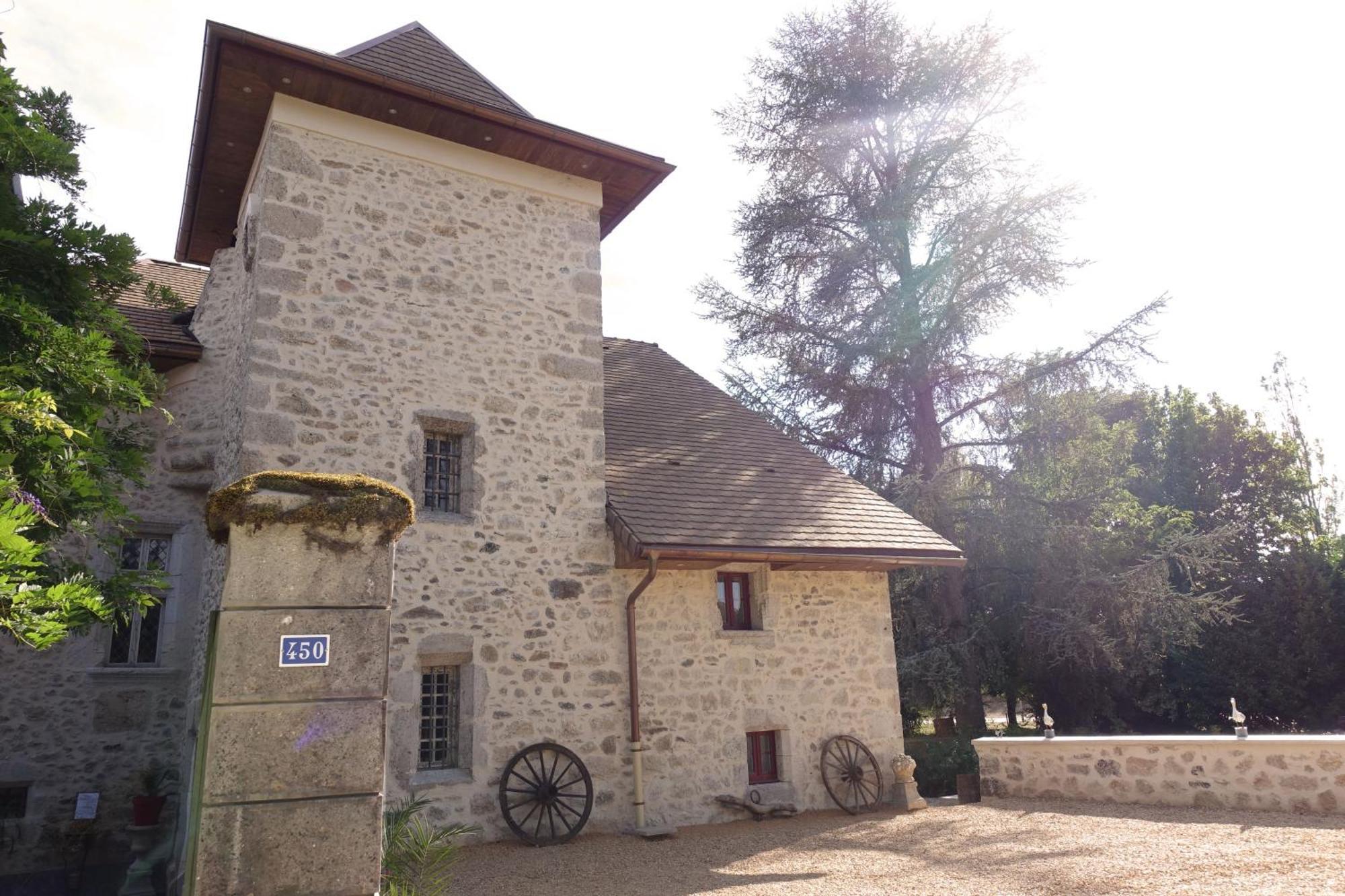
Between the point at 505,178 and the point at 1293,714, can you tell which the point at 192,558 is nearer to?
the point at 505,178

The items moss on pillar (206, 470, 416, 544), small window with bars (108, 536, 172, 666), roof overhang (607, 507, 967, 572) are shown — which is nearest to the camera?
moss on pillar (206, 470, 416, 544)

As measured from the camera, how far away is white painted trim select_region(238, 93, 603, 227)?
8508mm

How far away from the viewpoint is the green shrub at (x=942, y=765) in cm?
1301

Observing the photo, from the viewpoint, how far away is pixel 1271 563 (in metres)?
19.0

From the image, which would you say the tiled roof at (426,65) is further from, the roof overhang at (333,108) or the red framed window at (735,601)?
the red framed window at (735,601)

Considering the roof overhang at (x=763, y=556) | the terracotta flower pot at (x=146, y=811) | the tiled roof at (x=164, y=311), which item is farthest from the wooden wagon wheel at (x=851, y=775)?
the tiled roof at (x=164, y=311)

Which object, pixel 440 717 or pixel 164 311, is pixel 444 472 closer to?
pixel 440 717

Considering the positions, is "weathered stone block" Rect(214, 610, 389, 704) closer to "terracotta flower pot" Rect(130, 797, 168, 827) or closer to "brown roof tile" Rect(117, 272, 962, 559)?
"brown roof tile" Rect(117, 272, 962, 559)

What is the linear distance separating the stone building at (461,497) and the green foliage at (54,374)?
2.48m

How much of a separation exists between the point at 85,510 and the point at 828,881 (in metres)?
5.60

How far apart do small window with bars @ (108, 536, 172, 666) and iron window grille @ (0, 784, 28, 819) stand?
51.6 inches

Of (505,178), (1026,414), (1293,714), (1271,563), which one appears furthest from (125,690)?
(1271,563)

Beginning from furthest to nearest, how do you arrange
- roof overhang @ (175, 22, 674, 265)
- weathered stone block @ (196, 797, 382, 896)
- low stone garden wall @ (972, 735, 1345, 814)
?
roof overhang @ (175, 22, 674, 265) < low stone garden wall @ (972, 735, 1345, 814) < weathered stone block @ (196, 797, 382, 896)

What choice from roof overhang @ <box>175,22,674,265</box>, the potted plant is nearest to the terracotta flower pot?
the potted plant
